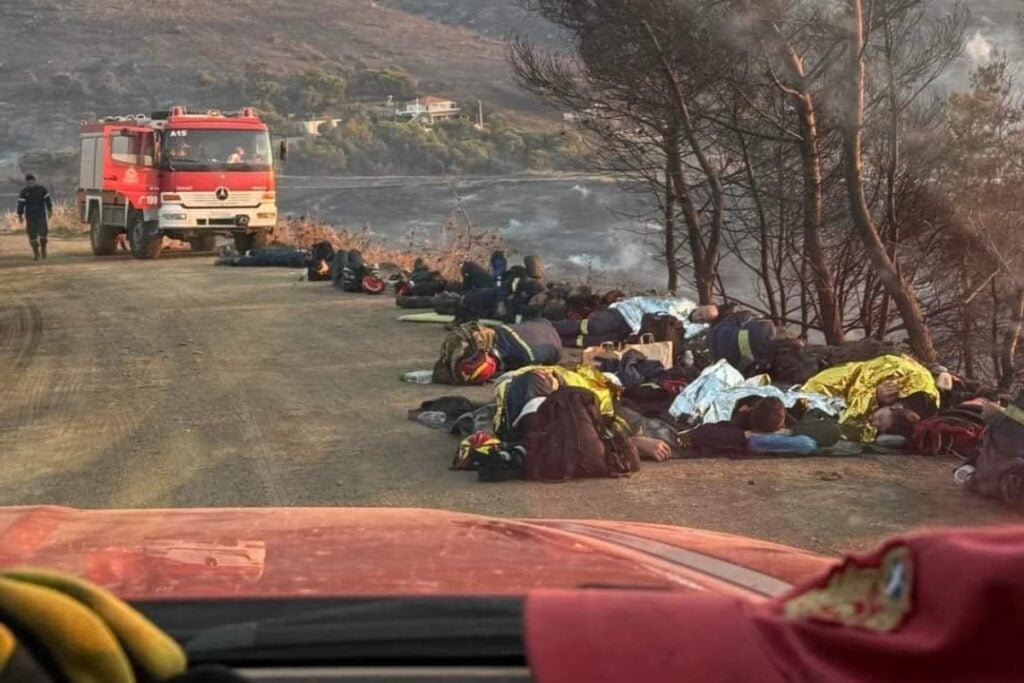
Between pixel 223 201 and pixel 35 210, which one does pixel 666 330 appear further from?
pixel 35 210

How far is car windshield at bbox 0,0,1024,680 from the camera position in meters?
2.05

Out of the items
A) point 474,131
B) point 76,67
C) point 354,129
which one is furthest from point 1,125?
point 474,131

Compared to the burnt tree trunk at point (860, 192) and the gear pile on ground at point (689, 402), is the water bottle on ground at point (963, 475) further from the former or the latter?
the burnt tree trunk at point (860, 192)

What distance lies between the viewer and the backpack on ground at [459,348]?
9445 mm

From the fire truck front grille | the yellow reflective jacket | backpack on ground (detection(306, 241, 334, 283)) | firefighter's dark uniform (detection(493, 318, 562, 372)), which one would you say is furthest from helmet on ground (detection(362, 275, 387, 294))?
the yellow reflective jacket

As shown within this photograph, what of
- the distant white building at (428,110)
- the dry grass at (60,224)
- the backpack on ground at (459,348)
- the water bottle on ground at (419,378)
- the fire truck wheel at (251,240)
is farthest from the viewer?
the distant white building at (428,110)

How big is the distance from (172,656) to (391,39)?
317ft

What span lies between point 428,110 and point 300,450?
57.1 metres

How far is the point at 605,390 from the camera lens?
300 inches

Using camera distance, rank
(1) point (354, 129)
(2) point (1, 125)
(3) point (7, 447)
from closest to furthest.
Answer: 1. (3) point (7, 447)
2. (1) point (354, 129)
3. (2) point (1, 125)

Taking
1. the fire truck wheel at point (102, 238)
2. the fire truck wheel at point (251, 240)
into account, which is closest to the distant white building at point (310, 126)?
the fire truck wheel at point (102, 238)

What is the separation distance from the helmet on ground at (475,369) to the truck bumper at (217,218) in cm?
1448

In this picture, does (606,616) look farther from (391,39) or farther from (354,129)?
(391,39)

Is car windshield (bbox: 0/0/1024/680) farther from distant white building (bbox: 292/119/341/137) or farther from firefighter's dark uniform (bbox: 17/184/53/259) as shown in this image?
distant white building (bbox: 292/119/341/137)
